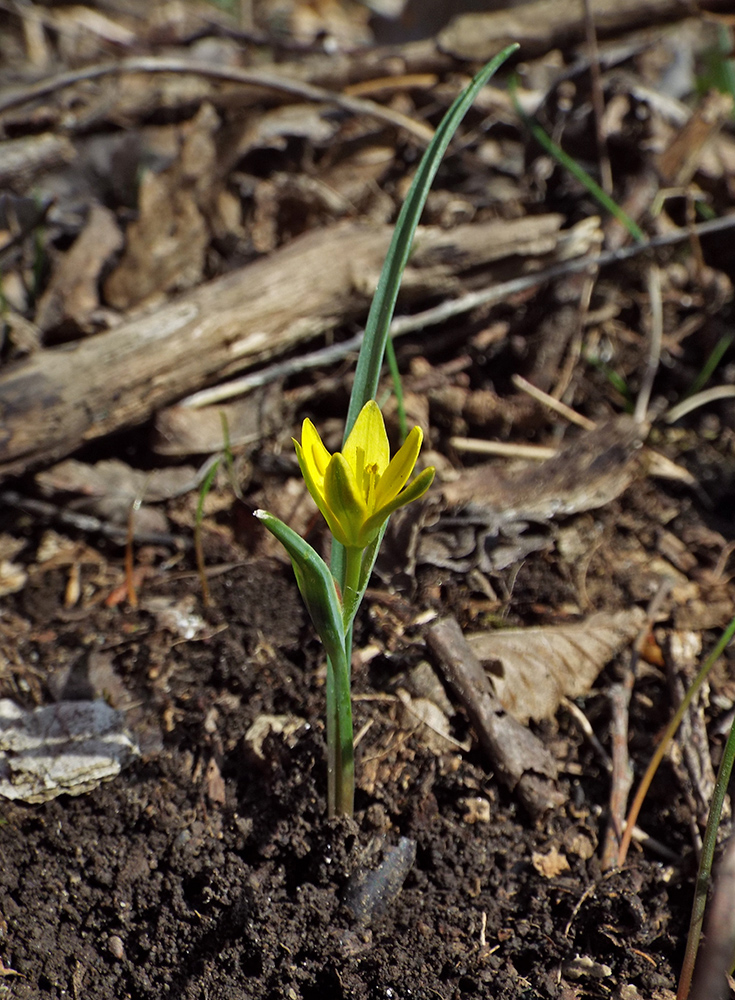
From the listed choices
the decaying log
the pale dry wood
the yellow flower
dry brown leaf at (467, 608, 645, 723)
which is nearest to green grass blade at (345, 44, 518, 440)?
the yellow flower

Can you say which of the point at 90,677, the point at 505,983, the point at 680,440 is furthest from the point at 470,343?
the point at 505,983

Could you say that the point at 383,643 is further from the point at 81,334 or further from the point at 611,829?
the point at 81,334

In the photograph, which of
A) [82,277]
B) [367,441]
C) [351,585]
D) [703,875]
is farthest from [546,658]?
[82,277]

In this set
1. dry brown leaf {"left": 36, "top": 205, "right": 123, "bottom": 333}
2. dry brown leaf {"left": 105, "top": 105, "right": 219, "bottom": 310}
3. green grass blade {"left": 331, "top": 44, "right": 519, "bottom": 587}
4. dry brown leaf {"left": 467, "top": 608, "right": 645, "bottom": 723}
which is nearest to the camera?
green grass blade {"left": 331, "top": 44, "right": 519, "bottom": 587}

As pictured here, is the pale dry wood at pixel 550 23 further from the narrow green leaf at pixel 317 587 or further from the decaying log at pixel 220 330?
the narrow green leaf at pixel 317 587

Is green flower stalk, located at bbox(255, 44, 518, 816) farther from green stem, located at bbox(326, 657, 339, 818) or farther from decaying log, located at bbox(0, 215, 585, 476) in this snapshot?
decaying log, located at bbox(0, 215, 585, 476)

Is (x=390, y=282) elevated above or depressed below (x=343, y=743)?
above

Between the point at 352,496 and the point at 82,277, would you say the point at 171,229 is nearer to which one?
the point at 82,277

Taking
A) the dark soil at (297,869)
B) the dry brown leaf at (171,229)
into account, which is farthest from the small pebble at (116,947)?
the dry brown leaf at (171,229)
